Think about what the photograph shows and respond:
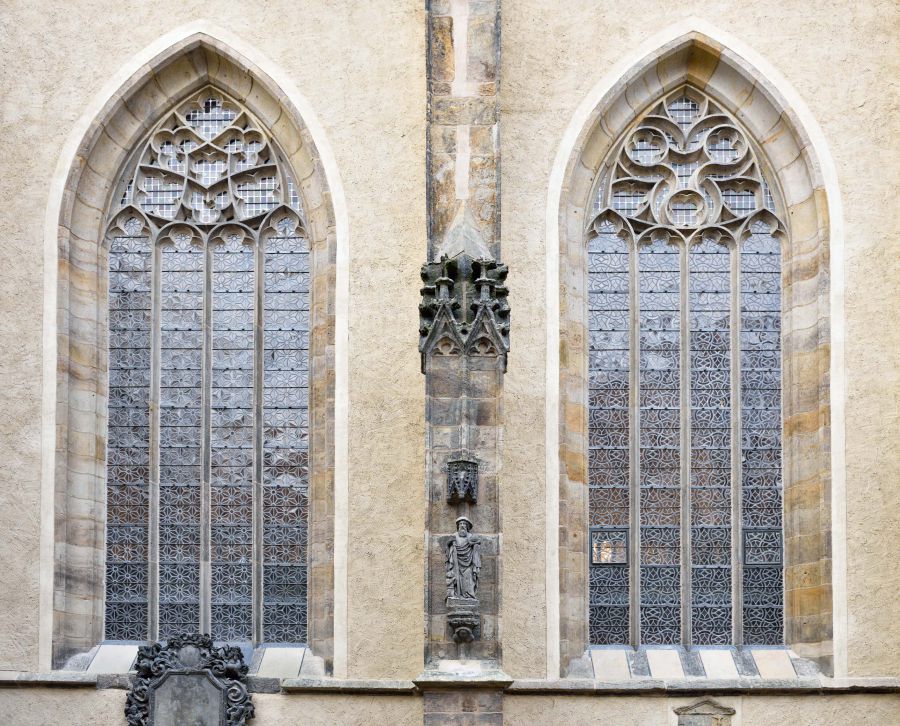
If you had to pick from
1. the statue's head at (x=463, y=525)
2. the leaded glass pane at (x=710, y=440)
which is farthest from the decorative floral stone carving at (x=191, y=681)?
the leaded glass pane at (x=710, y=440)

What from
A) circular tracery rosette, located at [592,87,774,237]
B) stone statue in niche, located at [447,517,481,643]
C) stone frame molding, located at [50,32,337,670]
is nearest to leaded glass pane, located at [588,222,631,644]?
circular tracery rosette, located at [592,87,774,237]

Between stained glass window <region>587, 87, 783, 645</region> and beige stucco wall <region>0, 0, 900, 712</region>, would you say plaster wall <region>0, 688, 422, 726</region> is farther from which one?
stained glass window <region>587, 87, 783, 645</region>

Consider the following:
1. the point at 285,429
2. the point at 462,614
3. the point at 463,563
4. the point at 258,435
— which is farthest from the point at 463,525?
the point at 258,435

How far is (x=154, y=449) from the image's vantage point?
569 inches

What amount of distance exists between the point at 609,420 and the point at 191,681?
4.11 metres

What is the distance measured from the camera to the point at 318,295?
47.5 ft

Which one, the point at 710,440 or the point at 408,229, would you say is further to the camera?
the point at 710,440

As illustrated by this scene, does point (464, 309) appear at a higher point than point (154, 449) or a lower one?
higher

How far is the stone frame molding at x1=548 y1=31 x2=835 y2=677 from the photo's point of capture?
13922 millimetres

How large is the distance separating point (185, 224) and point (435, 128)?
105 inches

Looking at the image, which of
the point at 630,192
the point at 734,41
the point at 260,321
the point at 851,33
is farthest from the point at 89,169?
the point at 851,33

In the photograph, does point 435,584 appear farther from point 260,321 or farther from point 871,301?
point 871,301

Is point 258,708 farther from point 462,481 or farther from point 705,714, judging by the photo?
point 705,714

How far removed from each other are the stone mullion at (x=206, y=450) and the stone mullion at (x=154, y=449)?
1.24 ft
